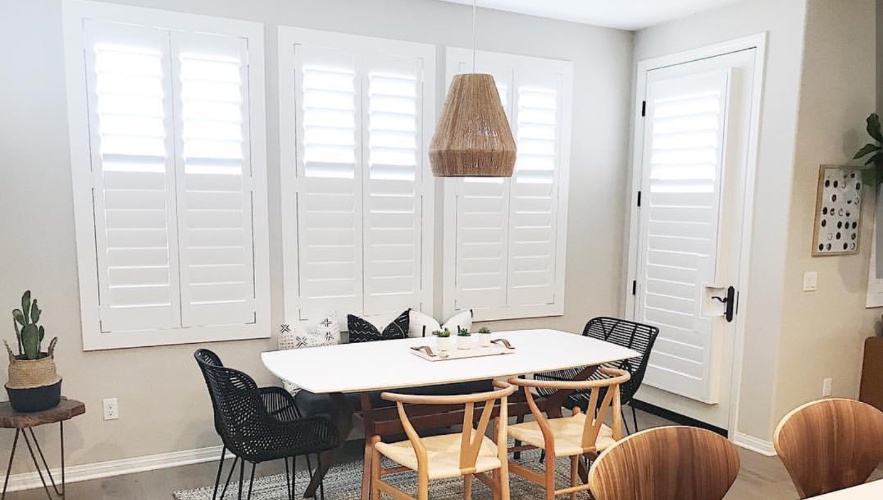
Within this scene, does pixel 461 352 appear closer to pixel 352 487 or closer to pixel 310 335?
pixel 352 487

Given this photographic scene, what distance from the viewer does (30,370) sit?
2904mm

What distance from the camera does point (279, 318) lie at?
372 centimetres

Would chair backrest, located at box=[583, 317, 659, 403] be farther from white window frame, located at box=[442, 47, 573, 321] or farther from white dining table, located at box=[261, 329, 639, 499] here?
white window frame, located at box=[442, 47, 573, 321]

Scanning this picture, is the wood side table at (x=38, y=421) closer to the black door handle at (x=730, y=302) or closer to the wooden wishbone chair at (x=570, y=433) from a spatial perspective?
the wooden wishbone chair at (x=570, y=433)

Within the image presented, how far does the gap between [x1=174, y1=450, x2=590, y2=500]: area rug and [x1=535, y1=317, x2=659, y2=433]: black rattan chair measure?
1.36 ft

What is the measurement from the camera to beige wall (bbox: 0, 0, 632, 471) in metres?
3.11

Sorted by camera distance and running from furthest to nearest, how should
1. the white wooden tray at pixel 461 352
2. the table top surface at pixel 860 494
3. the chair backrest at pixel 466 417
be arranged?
1. the white wooden tray at pixel 461 352
2. the chair backrest at pixel 466 417
3. the table top surface at pixel 860 494

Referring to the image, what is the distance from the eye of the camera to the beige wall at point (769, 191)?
3627 millimetres

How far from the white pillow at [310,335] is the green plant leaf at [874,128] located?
3336 mm

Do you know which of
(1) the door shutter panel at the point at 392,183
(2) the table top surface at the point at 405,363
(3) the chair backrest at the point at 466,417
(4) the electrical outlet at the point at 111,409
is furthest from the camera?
(1) the door shutter panel at the point at 392,183

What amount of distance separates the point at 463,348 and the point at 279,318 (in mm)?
1242

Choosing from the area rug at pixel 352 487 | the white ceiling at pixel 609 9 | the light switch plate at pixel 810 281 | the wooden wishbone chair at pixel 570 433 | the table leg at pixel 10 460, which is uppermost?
the white ceiling at pixel 609 9

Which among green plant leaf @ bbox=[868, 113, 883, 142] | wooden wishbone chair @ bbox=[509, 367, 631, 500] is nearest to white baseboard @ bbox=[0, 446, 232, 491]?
wooden wishbone chair @ bbox=[509, 367, 631, 500]

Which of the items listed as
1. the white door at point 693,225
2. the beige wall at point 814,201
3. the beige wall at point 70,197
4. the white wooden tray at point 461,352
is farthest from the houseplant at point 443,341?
the beige wall at point 814,201
